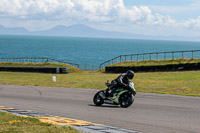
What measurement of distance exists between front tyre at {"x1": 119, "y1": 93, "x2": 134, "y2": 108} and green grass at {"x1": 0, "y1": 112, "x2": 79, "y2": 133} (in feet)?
14.6

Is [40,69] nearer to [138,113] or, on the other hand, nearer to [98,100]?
[98,100]

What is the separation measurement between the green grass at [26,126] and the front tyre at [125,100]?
446 centimetres

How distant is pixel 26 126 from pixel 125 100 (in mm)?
5389

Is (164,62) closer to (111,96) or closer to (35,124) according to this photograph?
(111,96)

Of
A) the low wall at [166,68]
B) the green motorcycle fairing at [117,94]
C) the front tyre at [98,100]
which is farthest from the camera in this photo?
the low wall at [166,68]

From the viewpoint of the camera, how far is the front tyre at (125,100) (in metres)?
13.1

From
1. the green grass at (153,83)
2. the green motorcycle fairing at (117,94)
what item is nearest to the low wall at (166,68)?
the green grass at (153,83)

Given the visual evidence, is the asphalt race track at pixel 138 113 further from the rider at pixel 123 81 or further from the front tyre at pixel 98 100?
the rider at pixel 123 81

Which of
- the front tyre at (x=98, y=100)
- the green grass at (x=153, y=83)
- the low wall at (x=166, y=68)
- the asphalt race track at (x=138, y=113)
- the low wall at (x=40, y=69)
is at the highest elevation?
the low wall at (x=40, y=69)

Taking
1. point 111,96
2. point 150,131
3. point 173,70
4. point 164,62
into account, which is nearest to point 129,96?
point 111,96

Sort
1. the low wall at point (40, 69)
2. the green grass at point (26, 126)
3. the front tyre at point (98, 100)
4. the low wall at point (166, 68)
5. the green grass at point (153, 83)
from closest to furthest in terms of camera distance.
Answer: the green grass at point (26, 126)
the front tyre at point (98, 100)
the green grass at point (153, 83)
the low wall at point (166, 68)
the low wall at point (40, 69)

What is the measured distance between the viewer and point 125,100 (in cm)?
1322

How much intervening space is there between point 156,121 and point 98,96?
13.7 feet

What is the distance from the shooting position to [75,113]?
39.8ft
